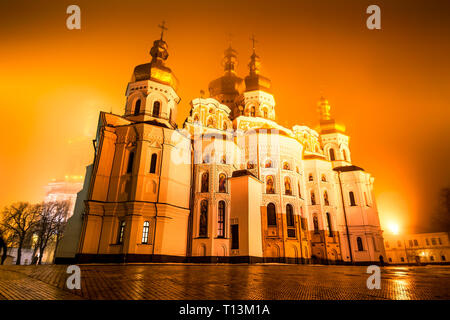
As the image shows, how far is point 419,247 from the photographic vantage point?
2125 inches

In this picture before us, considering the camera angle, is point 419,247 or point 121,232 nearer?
point 121,232

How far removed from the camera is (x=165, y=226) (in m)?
19.4

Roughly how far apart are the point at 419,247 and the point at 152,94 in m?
61.0

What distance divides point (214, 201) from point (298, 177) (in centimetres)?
994

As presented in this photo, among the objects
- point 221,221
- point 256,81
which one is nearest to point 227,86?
point 256,81

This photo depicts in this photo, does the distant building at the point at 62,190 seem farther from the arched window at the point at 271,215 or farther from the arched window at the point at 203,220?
the arched window at the point at 271,215

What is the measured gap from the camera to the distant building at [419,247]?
5103cm

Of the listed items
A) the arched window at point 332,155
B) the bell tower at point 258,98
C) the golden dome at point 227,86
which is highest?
the golden dome at point 227,86

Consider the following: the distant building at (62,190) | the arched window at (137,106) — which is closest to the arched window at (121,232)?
the arched window at (137,106)

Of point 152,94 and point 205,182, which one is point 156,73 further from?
point 205,182

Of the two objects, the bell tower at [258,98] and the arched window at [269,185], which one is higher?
the bell tower at [258,98]

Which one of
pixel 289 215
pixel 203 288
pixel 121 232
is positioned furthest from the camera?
pixel 289 215

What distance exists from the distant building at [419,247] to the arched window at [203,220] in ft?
155
